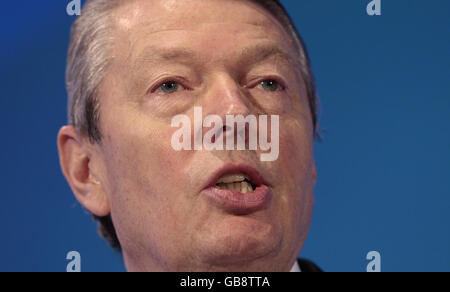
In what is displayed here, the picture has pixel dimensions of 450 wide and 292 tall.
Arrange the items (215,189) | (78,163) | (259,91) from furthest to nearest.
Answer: (78,163)
(259,91)
(215,189)

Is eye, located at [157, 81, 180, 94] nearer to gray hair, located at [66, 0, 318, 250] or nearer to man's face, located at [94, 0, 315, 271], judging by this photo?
man's face, located at [94, 0, 315, 271]

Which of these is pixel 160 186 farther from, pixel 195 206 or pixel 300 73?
pixel 300 73

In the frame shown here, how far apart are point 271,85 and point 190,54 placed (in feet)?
0.72

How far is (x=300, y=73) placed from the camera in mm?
1549

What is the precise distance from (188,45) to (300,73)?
1.13ft

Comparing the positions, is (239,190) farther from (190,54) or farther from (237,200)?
(190,54)

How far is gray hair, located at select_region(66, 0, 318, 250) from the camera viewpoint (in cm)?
145

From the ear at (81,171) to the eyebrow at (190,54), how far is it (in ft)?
0.95

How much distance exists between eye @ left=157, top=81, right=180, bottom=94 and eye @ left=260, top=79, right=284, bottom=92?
0.21 metres

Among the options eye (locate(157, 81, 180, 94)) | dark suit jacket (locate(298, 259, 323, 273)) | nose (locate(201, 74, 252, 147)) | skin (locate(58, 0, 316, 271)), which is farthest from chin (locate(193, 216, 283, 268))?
dark suit jacket (locate(298, 259, 323, 273))

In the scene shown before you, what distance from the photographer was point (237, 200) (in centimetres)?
125

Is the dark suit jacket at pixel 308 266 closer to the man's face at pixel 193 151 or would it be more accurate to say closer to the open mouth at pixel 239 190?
the man's face at pixel 193 151

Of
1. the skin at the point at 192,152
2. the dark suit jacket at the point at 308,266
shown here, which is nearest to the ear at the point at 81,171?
the skin at the point at 192,152
